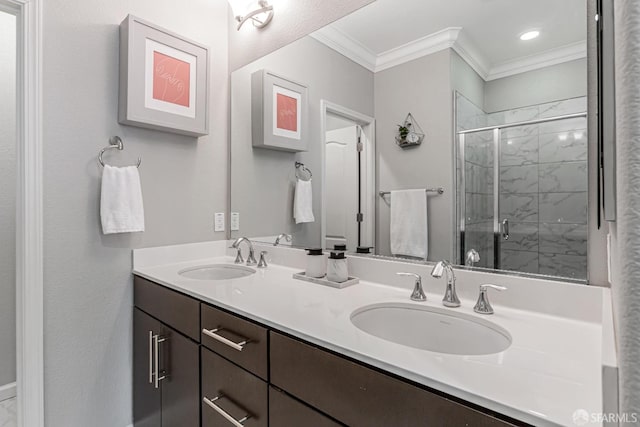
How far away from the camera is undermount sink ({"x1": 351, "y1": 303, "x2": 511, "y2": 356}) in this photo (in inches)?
36.5

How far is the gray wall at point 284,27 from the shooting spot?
1.55 m

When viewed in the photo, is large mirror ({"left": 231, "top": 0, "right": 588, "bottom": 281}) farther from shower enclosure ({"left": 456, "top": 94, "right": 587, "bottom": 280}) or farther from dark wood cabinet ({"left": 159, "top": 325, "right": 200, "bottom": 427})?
dark wood cabinet ({"left": 159, "top": 325, "right": 200, "bottom": 427})

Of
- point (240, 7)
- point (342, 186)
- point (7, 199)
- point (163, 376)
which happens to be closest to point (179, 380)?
point (163, 376)

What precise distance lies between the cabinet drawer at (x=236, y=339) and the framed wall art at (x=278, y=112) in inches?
38.3

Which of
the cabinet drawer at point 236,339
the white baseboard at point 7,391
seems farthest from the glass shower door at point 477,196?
the white baseboard at point 7,391

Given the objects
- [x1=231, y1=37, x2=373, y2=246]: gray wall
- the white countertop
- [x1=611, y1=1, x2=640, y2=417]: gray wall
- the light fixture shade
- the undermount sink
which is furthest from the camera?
the light fixture shade

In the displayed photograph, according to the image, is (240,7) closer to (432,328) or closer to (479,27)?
(479,27)

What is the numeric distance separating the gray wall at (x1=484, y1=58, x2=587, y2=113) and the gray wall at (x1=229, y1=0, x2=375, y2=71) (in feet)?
2.27

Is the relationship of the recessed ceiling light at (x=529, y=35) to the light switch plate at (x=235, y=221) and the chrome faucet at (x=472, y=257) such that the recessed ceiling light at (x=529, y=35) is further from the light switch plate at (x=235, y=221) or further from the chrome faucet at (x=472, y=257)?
the light switch plate at (x=235, y=221)

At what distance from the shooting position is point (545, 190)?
103 cm

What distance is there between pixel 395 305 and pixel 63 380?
4.91ft

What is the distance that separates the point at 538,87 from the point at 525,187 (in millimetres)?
311

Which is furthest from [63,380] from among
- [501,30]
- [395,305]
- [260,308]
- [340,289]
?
[501,30]

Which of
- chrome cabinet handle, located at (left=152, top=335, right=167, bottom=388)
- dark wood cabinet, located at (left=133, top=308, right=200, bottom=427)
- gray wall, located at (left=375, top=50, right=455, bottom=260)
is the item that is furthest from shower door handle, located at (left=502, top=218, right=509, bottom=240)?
chrome cabinet handle, located at (left=152, top=335, right=167, bottom=388)
